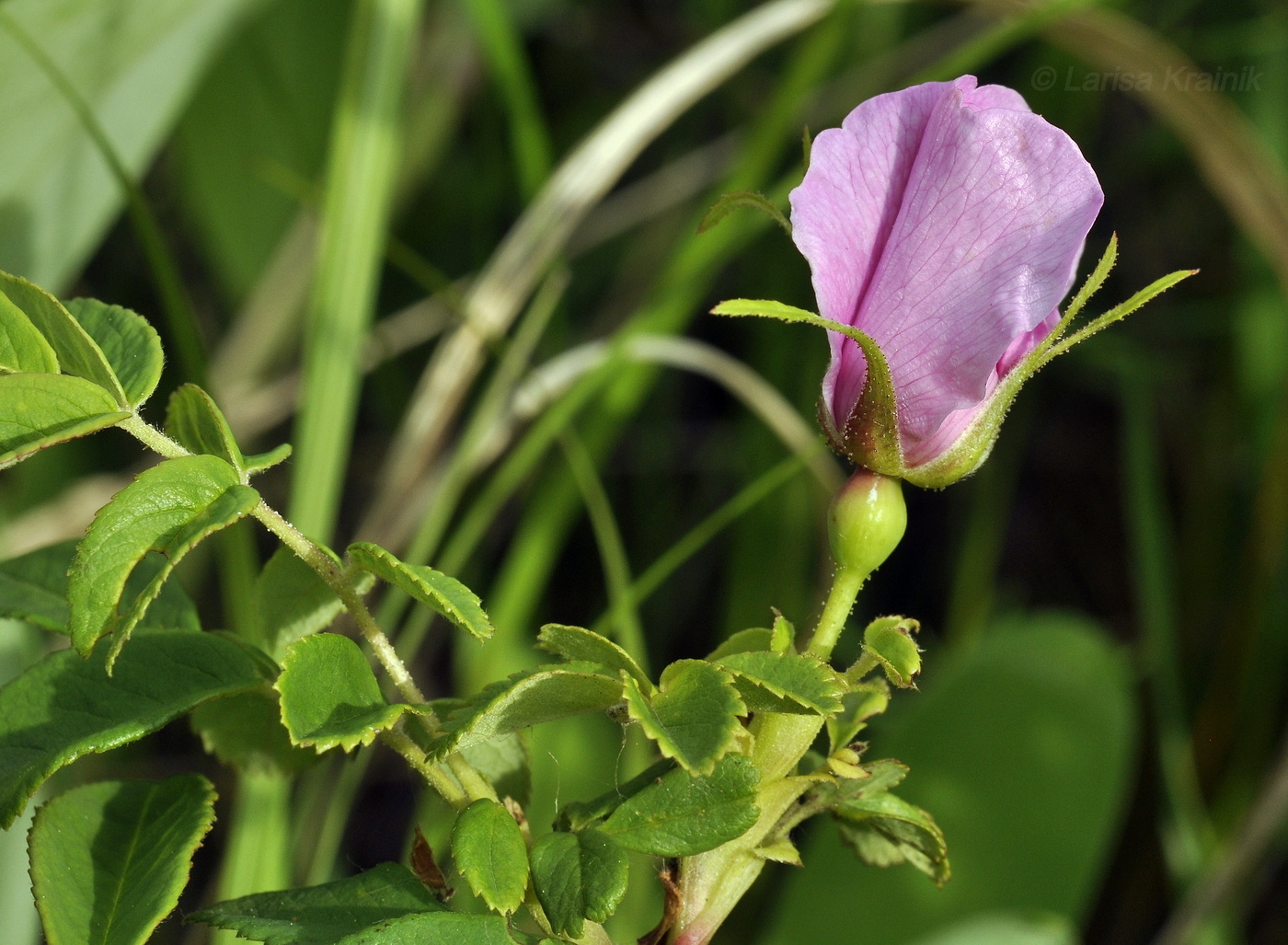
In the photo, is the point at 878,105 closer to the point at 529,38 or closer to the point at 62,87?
the point at 62,87

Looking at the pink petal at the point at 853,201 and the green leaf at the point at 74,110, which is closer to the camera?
the pink petal at the point at 853,201

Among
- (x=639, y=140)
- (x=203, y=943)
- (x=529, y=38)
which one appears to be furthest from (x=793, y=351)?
(x=203, y=943)

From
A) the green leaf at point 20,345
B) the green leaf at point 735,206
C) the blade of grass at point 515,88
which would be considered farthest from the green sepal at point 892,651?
the blade of grass at point 515,88

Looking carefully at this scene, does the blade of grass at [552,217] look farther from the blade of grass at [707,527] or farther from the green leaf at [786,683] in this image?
the green leaf at [786,683]

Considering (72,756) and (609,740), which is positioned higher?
(72,756)

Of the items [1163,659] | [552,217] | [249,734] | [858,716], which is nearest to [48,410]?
[249,734]

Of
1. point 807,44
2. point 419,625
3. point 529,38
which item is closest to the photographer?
point 419,625
